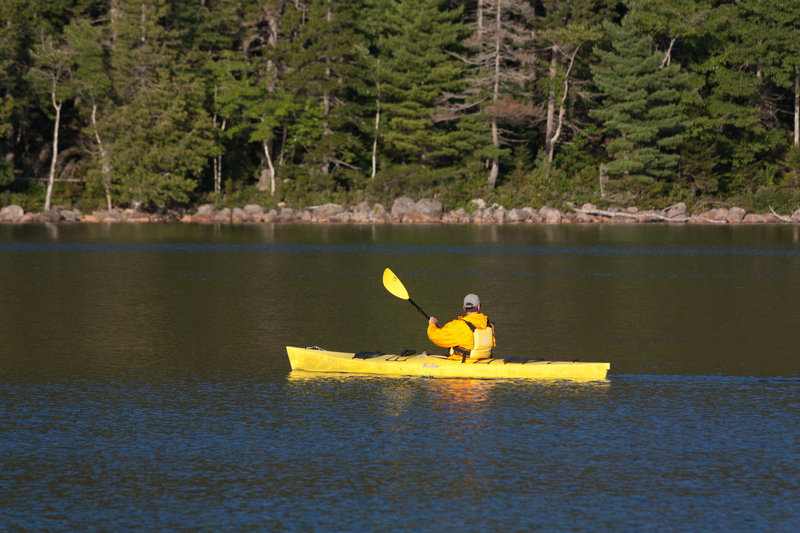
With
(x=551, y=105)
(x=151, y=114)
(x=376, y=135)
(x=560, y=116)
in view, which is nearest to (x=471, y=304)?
(x=560, y=116)

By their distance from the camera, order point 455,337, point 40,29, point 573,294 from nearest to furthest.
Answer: point 455,337 → point 573,294 → point 40,29

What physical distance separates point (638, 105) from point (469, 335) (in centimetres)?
5757

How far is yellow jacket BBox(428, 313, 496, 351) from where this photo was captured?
16172mm

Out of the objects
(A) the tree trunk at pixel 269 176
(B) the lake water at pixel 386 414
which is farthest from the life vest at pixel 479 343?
(A) the tree trunk at pixel 269 176

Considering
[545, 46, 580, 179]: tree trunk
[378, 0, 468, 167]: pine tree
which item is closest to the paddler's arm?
[378, 0, 468, 167]: pine tree

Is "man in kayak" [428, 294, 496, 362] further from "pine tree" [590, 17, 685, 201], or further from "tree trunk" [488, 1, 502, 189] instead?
"tree trunk" [488, 1, 502, 189]

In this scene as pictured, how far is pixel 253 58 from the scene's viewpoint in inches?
3162

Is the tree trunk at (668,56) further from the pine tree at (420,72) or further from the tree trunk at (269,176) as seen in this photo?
the tree trunk at (269,176)

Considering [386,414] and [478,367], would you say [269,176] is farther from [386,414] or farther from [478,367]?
[386,414]

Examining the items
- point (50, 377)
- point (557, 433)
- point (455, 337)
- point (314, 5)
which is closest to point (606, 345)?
point (455, 337)

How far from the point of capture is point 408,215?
76.2m

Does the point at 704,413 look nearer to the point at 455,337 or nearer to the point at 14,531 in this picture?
the point at 455,337

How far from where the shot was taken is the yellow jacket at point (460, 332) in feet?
53.1

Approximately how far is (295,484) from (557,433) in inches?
154
